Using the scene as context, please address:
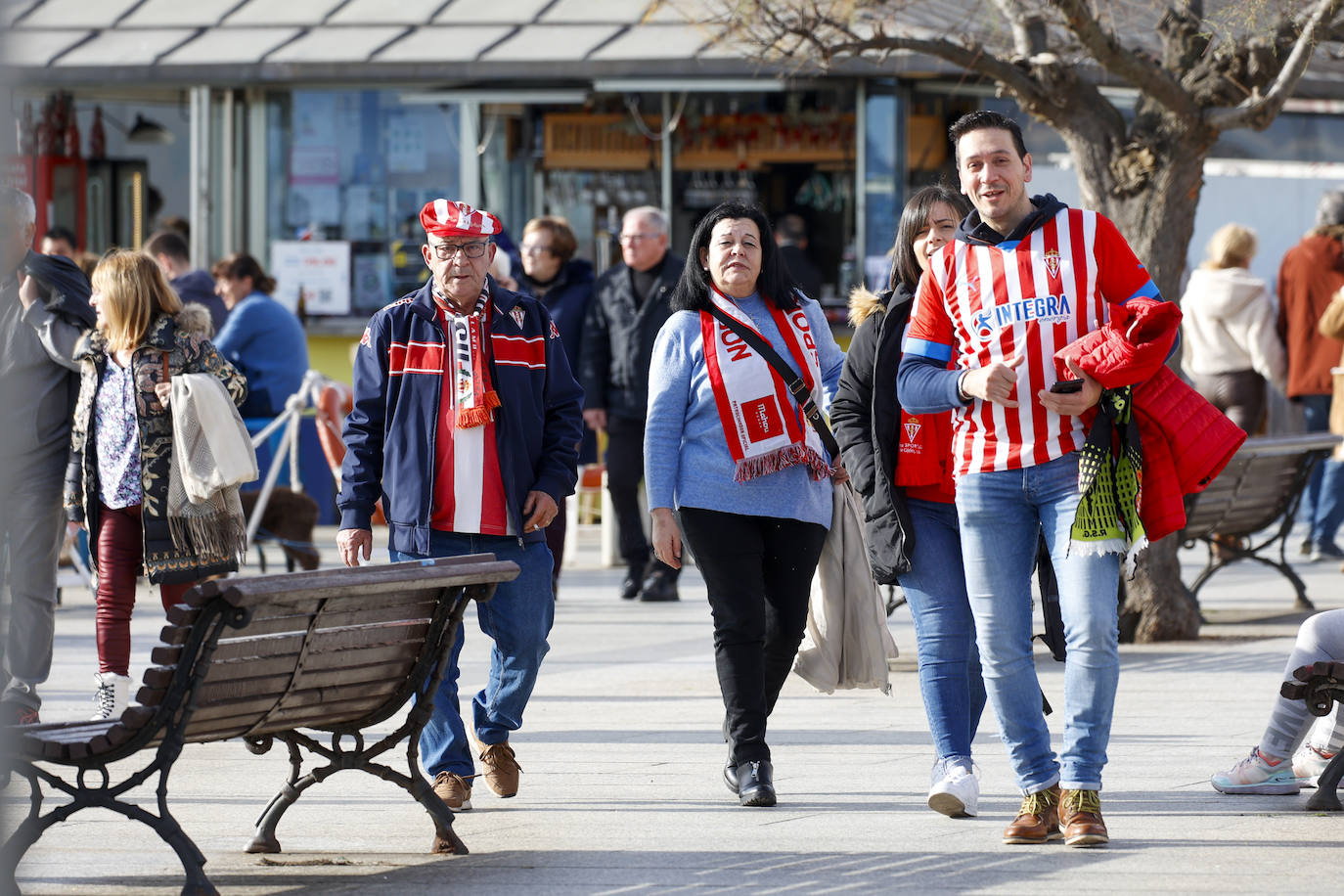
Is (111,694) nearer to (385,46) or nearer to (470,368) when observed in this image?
(470,368)

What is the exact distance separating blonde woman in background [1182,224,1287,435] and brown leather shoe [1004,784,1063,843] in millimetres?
8107

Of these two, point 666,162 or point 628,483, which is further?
point 666,162

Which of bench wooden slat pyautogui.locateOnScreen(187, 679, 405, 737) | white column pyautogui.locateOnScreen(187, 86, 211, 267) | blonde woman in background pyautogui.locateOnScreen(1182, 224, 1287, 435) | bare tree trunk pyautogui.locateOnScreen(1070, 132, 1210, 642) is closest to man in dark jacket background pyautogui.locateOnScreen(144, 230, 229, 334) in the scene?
white column pyautogui.locateOnScreen(187, 86, 211, 267)

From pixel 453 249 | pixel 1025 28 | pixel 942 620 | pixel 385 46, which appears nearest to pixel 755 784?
pixel 942 620

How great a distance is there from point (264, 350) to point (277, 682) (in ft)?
25.4

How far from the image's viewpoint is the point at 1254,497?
10.3 metres

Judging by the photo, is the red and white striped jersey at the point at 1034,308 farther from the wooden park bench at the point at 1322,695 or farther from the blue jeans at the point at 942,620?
the wooden park bench at the point at 1322,695

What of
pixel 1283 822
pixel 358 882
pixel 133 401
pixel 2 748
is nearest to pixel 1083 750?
pixel 1283 822

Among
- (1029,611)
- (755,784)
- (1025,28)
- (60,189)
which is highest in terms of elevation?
(1025,28)

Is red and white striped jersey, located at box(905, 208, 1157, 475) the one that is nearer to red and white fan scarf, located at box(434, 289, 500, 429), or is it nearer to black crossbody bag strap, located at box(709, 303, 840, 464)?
black crossbody bag strap, located at box(709, 303, 840, 464)

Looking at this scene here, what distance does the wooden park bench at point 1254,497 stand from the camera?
9.86m

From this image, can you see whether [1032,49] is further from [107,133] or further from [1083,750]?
[107,133]

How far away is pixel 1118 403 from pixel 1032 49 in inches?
176

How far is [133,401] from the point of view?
7.80 meters
